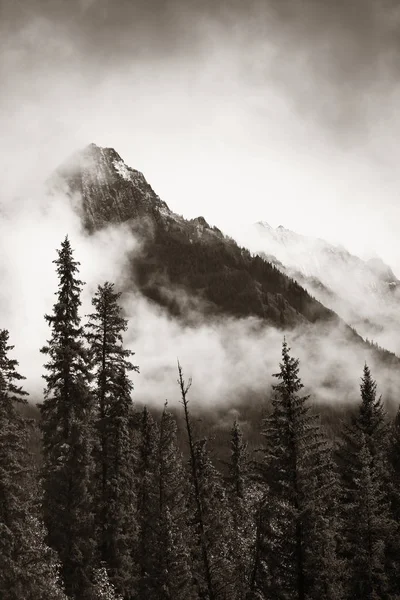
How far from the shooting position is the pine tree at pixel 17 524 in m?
20.1

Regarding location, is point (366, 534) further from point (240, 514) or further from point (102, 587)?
point (240, 514)

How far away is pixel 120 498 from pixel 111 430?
3.73m

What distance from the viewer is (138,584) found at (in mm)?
30781

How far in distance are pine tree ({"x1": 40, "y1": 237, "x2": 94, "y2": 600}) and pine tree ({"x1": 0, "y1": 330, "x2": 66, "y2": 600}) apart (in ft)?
5.11

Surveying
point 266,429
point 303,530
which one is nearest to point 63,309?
point 266,429

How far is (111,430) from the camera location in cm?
2778

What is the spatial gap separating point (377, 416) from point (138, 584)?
17.7 meters

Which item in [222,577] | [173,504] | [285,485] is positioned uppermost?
Answer: [285,485]

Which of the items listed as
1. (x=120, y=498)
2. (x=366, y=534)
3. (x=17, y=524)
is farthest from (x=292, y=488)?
(x=17, y=524)

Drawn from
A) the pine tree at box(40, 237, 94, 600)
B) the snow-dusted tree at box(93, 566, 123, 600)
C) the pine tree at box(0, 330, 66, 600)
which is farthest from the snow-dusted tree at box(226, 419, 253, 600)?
the pine tree at box(0, 330, 66, 600)

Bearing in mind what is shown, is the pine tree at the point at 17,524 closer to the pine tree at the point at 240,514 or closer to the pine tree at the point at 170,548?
the pine tree at the point at 170,548

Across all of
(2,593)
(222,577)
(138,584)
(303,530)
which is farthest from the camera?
(138,584)

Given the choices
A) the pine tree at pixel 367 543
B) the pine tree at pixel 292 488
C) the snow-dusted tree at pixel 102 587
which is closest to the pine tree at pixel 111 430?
the snow-dusted tree at pixel 102 587

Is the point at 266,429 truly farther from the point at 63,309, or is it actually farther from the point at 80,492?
the point at 63,309
